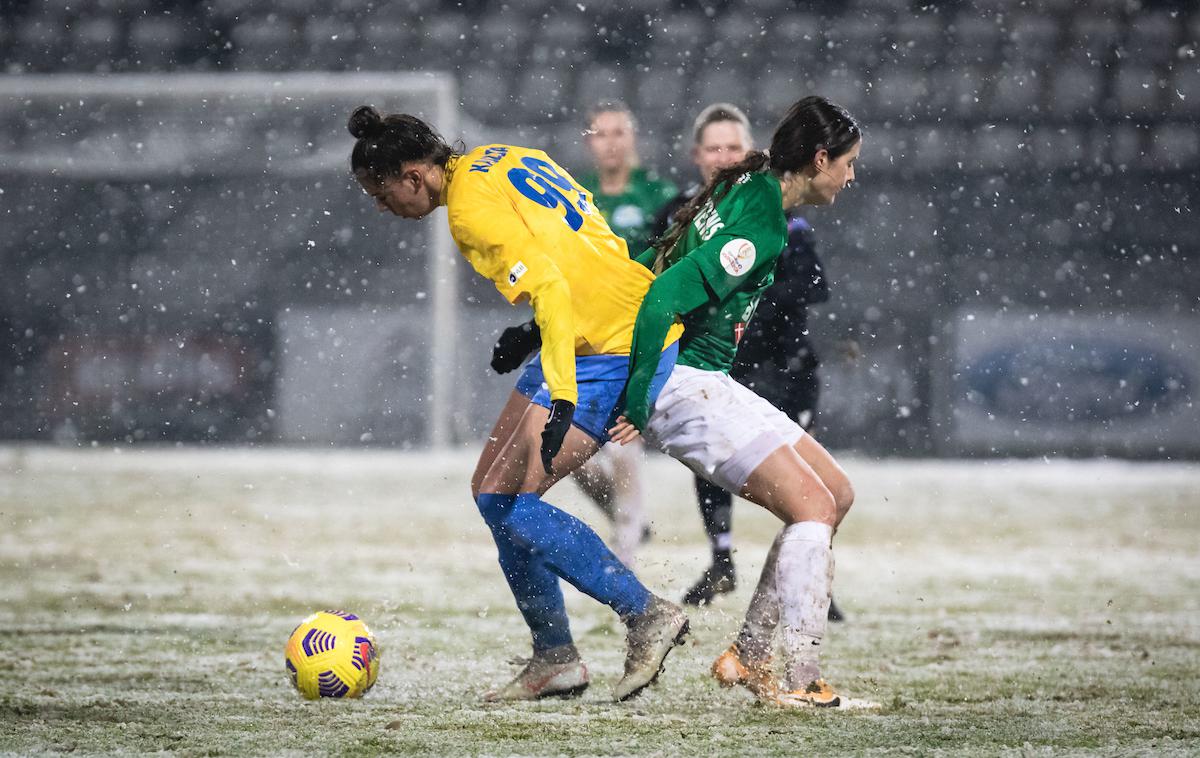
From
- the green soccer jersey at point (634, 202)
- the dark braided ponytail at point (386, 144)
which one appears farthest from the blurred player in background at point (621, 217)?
the dark braided ponytail at point (386, 144)

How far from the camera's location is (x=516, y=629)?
5188mm

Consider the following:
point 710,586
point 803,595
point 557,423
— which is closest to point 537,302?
point 557,423

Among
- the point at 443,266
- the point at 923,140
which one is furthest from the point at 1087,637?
the point at 923,140

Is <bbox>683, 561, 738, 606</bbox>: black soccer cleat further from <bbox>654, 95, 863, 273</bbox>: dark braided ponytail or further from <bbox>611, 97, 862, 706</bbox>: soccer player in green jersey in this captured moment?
<bbox>654, 95, 863, 273</bbox>: dark braided ponytail

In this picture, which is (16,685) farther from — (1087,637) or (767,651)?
(1087,637)

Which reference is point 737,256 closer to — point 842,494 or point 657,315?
point 657,315

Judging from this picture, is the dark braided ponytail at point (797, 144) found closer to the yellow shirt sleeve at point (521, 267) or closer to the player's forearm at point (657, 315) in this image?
the player's forearm at point (657, 315)

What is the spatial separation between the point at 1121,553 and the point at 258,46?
15.7 meters

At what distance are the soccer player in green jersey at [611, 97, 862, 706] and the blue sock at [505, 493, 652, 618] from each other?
27cm

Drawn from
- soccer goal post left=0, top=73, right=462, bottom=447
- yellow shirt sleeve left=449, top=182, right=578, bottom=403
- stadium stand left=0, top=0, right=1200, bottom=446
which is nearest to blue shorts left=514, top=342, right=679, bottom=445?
yellow shirt sleeve left=449, top=182, right=578, bottom=403

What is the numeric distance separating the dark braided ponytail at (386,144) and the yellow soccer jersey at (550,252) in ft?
0.32

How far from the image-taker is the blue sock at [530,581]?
146 inches

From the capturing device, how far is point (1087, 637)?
16.8ft

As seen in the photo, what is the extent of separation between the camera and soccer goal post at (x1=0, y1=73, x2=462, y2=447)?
16703 millimetres
